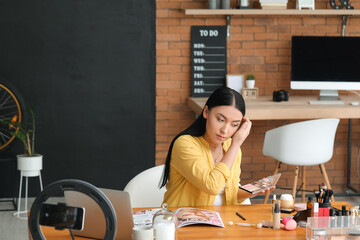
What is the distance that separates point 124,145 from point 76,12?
1.30 m

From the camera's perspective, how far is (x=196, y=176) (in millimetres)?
2697

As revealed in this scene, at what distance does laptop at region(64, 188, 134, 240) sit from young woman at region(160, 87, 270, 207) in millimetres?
588

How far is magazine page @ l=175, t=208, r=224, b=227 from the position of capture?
242 cm

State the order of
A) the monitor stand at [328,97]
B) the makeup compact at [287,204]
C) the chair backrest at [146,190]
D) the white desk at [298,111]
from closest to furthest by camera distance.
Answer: the makeup compact at [287,204] → the chair backrest at [146,190] → the white desk at [298,111] → the monitor stand at [328,97]

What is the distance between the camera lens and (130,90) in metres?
5.42

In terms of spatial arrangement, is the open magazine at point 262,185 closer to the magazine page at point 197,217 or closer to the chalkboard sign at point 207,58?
the magazine page at point 197,217

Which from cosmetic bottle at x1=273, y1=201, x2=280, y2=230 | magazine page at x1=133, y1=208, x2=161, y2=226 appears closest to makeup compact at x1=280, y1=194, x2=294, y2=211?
cosmetic bottle at x1=273, y1=201, x2=280, y2=230

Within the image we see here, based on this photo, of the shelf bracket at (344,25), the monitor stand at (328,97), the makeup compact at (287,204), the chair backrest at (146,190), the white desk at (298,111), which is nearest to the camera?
the makeup compact at (287,204)

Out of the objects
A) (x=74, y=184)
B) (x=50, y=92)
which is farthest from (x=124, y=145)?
(x=74, y=184)

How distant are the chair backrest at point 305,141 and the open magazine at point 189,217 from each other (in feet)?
6.67

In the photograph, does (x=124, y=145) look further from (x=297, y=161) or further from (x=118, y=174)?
(x=297, y=161)

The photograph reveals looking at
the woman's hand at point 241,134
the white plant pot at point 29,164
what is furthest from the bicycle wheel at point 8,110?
the woman's hand at point 241,134

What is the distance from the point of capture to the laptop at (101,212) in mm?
2154

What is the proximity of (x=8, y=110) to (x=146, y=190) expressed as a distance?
8.38 feet
